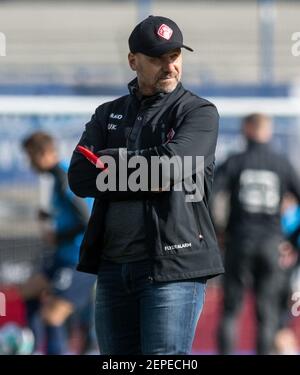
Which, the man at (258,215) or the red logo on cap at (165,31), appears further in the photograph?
the man at (258,215)

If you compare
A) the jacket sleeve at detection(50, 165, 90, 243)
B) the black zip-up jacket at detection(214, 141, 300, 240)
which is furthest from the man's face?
the black zip-up jacket at detection(214, 141, 300, 240)

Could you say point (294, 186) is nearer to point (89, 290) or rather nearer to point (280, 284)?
point (280, 284)

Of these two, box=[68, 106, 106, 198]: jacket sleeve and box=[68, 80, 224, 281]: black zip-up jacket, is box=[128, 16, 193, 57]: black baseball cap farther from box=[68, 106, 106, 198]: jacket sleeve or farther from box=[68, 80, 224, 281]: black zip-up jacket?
box=[68, 106, 106, 198]: jacket sleeve

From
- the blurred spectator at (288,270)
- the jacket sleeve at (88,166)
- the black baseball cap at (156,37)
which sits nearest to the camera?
the black baseball cap at (156,37)

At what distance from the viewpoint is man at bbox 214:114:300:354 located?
25.1 ft

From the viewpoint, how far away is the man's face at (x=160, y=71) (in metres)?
3.65

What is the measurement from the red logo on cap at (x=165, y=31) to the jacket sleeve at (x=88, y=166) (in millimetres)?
408

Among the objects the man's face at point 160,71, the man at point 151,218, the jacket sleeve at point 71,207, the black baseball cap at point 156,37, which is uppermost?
the black baseball cap at point 156,37

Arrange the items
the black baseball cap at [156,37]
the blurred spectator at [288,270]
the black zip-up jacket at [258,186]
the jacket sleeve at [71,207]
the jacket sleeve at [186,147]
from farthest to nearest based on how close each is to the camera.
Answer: the blurred spectator at [288,270]
the black zip-up jacket at [258,186]
the jacket sleeve at [71,207]
the black baseball cap at [156,37]
the jacket sleeve at [186,147]

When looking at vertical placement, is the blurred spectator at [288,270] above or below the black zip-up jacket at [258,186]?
below

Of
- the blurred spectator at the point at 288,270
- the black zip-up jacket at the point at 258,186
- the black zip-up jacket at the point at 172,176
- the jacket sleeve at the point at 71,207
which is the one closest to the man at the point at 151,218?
the black zip-up jacket at the point at 172,176

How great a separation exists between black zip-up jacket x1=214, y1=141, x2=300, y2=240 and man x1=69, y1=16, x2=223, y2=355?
3.97 meters

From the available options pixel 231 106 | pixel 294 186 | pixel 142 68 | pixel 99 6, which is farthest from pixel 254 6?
pixel 142 68

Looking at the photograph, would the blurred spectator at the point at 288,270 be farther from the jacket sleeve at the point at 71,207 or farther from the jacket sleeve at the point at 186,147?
the jacket sleeve at the point at 186,147
